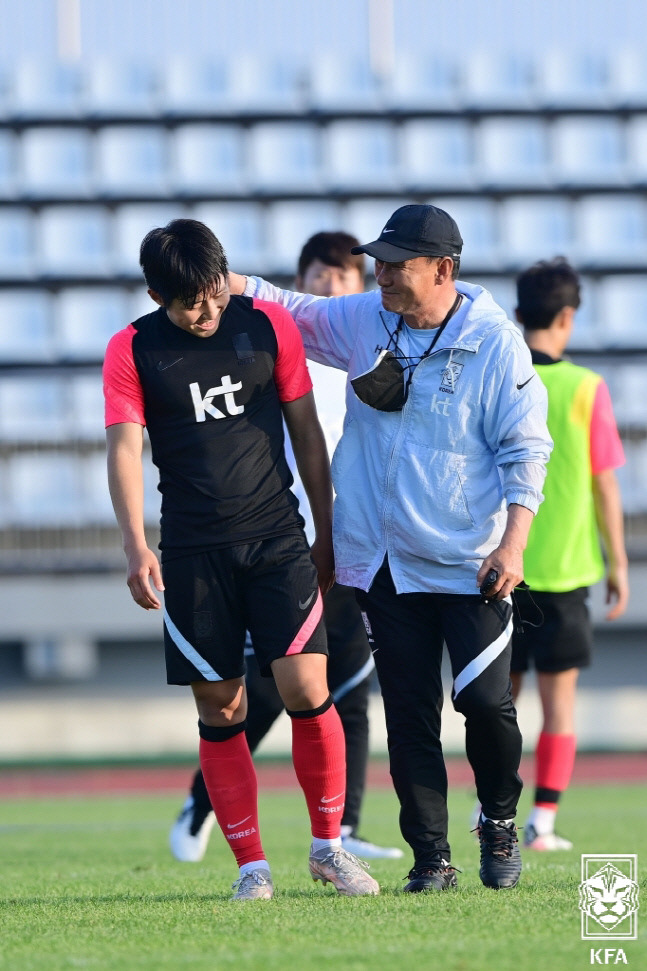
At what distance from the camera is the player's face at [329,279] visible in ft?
16.4

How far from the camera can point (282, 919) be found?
9.88ft

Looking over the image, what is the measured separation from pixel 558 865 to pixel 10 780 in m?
7.77

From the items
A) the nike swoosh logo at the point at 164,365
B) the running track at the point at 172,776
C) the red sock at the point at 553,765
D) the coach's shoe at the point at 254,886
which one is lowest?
the running track at the point at 172,776

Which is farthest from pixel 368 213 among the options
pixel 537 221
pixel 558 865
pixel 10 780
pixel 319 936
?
pixel 319 936

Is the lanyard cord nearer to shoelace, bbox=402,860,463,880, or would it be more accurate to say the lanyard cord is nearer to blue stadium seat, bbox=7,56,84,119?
shoelace, bbox=402,860,463,880

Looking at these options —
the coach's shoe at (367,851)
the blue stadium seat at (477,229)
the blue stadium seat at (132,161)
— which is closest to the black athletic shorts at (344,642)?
the coach's shoe at (367,851)

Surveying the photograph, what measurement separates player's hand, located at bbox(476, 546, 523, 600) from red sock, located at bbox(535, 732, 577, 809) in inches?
81.1

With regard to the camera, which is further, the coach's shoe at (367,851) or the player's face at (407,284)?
the coach's shoe at (367,851)

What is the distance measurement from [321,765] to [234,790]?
0.81ft

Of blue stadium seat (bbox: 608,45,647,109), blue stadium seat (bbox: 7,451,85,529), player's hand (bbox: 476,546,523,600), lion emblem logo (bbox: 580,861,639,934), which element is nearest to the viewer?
lion emblem logo (bbox: 580,861,639,934)

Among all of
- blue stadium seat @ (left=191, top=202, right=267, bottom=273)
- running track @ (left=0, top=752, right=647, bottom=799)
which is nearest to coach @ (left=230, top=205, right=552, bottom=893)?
running track @ (left=0, top=752, right=647, bottom=799)

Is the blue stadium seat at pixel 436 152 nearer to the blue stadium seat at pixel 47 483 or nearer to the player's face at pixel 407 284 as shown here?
the blue stadium seat at pixel 47 483

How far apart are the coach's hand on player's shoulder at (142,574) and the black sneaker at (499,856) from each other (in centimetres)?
103

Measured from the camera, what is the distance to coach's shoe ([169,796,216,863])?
514 cm
